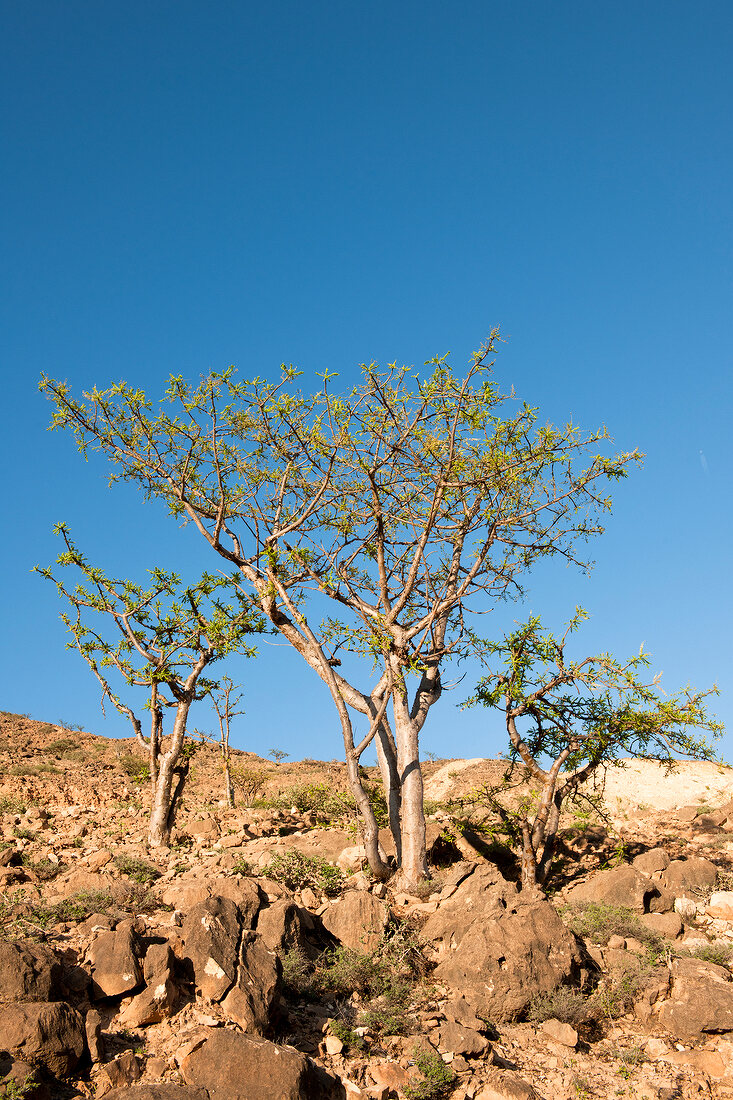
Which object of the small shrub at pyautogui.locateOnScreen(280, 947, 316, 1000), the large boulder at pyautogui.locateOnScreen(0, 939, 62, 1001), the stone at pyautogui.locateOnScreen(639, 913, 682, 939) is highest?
the large boulder at pyautogui.locateOnScreen(0, 939, 62, 1001)

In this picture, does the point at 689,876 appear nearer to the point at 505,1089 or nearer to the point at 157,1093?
the point at 505,1089

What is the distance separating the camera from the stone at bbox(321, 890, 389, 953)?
32.2 feet

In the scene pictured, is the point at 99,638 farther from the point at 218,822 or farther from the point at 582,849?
the point at 582,849

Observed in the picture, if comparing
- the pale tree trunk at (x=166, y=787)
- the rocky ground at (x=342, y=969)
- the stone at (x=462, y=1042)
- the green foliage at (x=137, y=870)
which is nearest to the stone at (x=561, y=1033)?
the rocky ground at (x=342, y=969)

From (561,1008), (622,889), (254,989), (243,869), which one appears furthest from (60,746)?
(561,1008)

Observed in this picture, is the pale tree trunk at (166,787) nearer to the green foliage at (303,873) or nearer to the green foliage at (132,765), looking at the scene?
the green foliage at (303,873)

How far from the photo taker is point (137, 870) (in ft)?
38.0

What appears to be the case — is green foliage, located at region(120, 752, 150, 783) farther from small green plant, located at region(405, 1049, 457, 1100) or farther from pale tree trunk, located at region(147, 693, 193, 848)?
small green plant, located at region(405, 1049, 457, 1100)

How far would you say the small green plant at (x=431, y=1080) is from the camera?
7.13 metres

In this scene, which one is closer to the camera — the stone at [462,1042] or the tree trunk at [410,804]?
the stone at [462,1042]

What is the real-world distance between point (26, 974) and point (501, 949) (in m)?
5.36

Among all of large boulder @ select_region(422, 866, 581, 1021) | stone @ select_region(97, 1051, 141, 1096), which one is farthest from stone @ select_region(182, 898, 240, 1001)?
large boulder @ select_region(422, 866, 581, 1021)

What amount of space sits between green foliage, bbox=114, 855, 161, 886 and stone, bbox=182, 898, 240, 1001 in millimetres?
3437

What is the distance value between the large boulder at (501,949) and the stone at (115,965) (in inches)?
151
